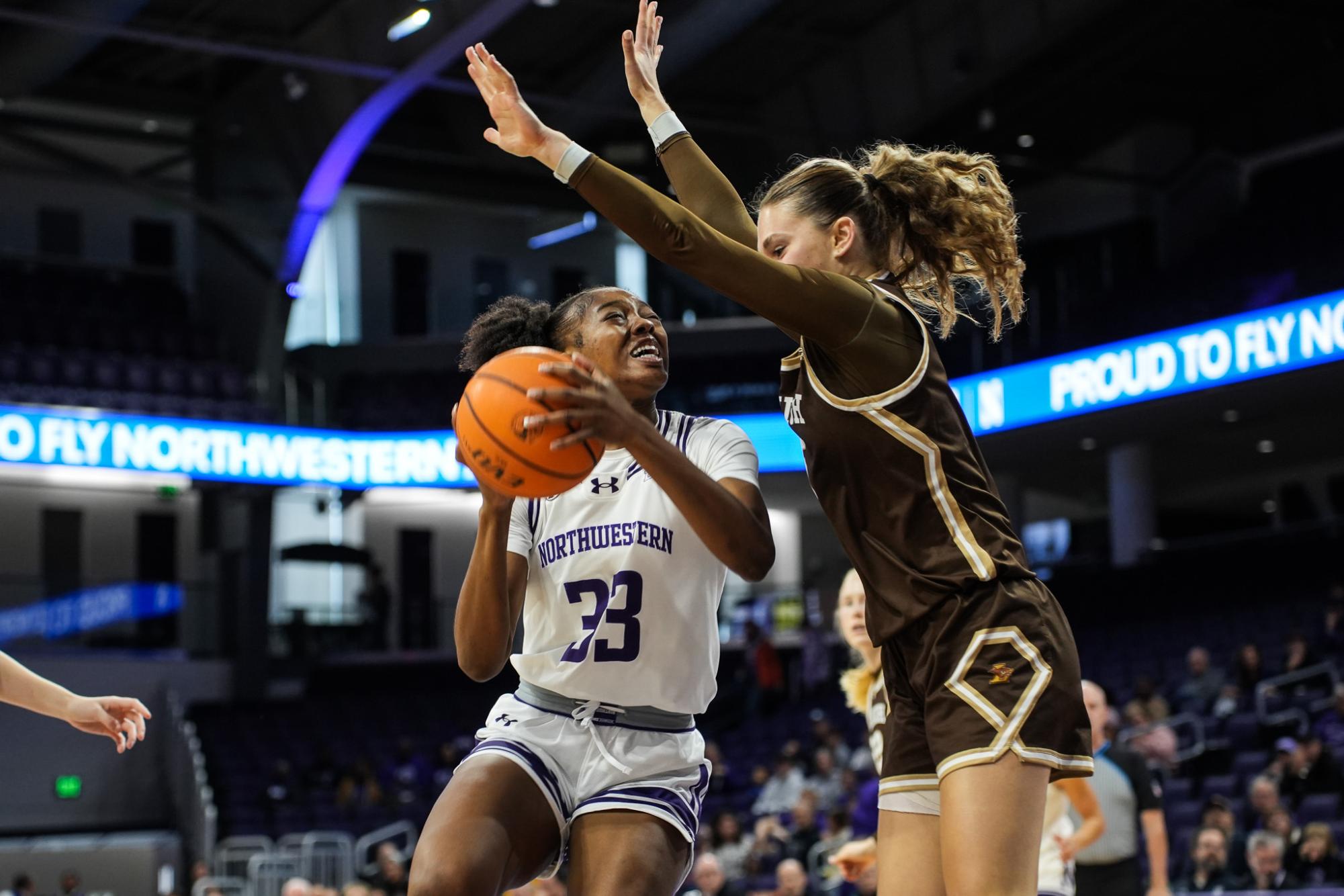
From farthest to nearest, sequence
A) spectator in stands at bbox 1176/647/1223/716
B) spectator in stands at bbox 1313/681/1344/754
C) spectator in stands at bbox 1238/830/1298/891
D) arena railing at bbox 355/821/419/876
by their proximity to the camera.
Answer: arena railing at bbox 355/821/419/876 < spectator in stands at bbox 1176/647/1223/716 < spectator in stands at bbox 1313/681/1344/754 < spectator in stands at bbox 1238/830/1298/891

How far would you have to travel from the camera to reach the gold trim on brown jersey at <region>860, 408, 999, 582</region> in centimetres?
288

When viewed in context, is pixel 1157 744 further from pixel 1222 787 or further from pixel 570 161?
pixel 570 161

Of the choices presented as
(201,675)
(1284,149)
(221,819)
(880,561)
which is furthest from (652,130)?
(1284,149)

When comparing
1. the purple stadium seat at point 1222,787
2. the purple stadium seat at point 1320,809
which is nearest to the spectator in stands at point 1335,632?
the purple stadium seat at point 1222,787

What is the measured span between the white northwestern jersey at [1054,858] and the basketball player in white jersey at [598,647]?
2.11m

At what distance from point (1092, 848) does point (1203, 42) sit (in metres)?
16.5

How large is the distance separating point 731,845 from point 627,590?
10.2 m

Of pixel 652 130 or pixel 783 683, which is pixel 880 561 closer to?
pixel 652 130

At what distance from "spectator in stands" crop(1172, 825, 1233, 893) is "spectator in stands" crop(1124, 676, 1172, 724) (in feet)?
12.4

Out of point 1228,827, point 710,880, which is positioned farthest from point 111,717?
point 1228,827

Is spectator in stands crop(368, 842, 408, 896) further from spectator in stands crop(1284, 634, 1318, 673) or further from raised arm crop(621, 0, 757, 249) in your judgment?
raised arm crop(621, 0, 757, 249)

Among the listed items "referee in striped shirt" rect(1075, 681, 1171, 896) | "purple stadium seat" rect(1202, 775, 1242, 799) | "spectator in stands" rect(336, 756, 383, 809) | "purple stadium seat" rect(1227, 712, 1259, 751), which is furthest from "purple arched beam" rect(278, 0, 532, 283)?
"referee in striped shirt" rect(1075, 681, 1171, 896)

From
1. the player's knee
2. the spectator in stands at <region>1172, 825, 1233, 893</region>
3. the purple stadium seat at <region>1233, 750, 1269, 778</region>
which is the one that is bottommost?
the spectator in stands at <region>1172, 825, 1233, 893</region>

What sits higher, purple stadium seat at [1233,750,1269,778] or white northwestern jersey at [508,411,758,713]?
white northwestern jersey at [508,411,758,713]
